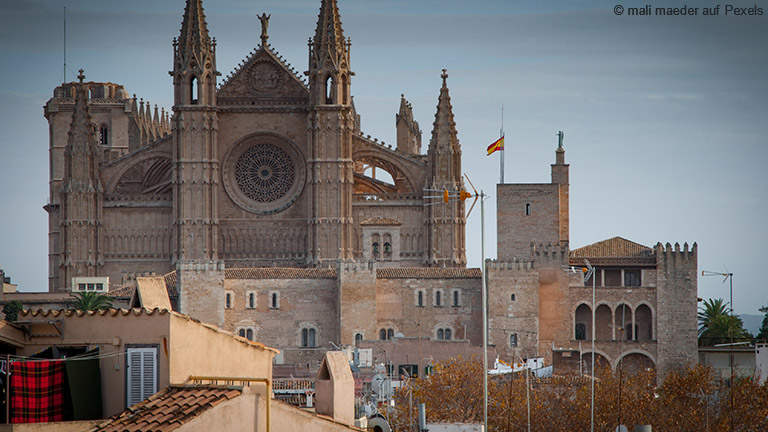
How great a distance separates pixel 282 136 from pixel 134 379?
70.1 metres

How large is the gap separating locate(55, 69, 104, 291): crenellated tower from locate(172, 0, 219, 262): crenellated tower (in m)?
5.01

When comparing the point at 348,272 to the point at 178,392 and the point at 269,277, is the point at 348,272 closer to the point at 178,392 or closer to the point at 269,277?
the point at 269,277

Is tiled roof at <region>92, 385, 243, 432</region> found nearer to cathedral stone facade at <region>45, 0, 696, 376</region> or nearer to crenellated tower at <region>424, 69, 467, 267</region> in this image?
cathedral stone facade at <region>45, 0, 696, 376</region>

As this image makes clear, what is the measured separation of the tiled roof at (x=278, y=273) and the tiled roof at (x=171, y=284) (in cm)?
283

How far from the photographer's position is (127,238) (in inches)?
3789

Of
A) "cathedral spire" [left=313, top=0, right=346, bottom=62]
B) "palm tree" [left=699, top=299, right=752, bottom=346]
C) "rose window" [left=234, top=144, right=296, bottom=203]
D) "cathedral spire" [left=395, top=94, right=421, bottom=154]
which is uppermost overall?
"cathedral spire" [left=313, top=0, right=346, bottom=62]

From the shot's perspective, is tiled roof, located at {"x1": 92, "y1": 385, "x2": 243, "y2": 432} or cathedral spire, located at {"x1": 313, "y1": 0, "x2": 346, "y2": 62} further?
cathedral spire, located at {"x1": 313, "y1": 0, "x2": 346, "y2": 62}

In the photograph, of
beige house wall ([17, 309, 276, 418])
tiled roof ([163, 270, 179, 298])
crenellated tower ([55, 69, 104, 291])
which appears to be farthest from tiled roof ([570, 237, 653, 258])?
beige house wall ([17, 309, 276, 418])

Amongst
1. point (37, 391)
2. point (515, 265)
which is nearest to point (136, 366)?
point (37, 391)

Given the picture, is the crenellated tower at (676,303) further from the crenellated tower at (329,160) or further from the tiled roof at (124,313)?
the tiled roof at (124,313)

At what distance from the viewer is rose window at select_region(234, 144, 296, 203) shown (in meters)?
97.7

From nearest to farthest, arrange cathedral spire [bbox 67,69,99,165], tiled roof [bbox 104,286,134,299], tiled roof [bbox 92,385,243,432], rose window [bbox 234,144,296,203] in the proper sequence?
tiled roof [bbox 92,385,243,432], tiled roof [bbox 104,286,134,299], cathedral spire [bbox 67,69,99,165], rose window [bbox 234,144,296,203]

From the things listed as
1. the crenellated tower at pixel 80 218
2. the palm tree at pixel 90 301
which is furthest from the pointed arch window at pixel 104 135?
the palm tree at pixel 90 301

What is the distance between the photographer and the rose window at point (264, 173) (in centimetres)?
9769
